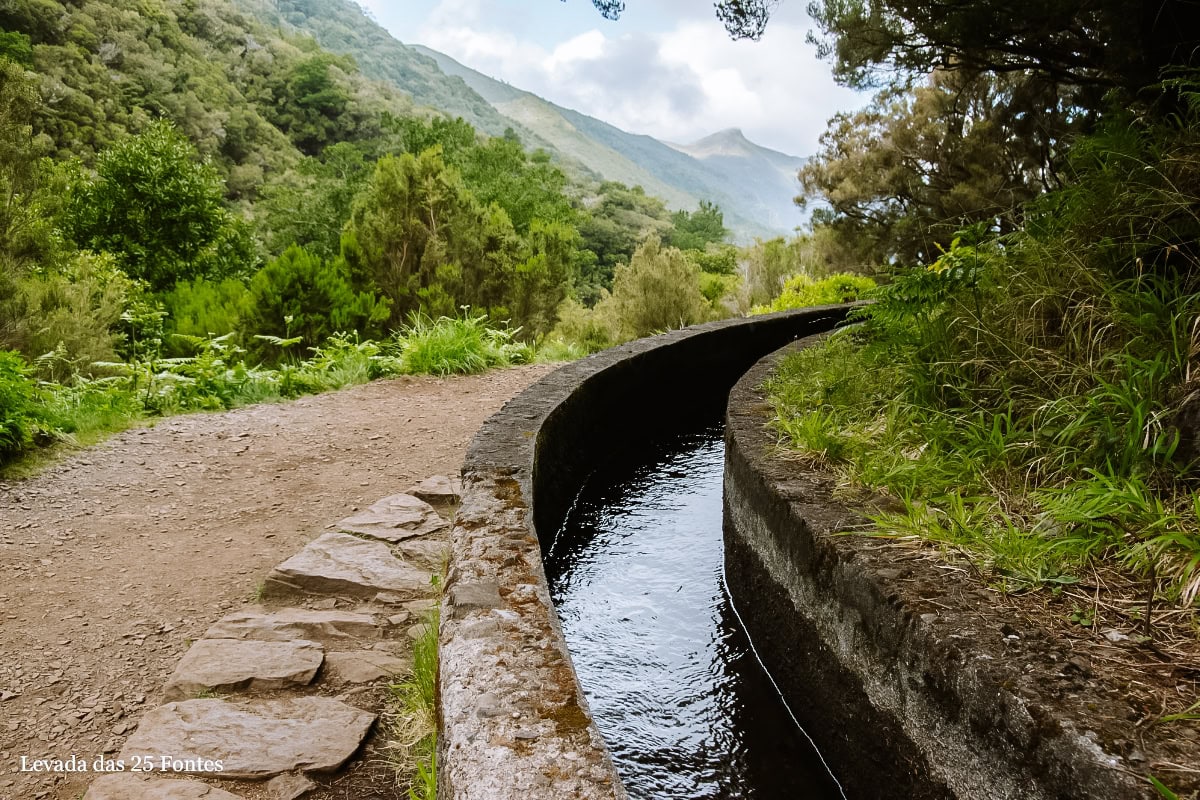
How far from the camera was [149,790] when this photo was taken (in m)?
1.48

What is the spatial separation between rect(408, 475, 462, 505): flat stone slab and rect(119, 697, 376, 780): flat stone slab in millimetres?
1483

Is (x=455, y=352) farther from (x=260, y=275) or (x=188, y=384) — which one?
(x=260, y=275)

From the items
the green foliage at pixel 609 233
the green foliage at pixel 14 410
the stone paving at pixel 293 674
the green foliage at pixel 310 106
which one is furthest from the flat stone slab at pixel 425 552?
the green foliage at pixel 310 106

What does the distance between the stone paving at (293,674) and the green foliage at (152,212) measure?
13.0m

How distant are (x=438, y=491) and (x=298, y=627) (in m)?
1.24

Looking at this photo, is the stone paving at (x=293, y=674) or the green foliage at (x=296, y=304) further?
the green foliage at (x=296, y=304)

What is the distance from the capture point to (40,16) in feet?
114

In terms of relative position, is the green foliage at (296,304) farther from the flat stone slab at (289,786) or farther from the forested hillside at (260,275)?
the flat stone slab at (289,786)

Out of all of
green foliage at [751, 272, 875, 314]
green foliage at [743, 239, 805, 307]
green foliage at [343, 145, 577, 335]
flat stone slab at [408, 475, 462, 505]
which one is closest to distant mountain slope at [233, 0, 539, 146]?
green foliage at [743, 239, 805, 307]

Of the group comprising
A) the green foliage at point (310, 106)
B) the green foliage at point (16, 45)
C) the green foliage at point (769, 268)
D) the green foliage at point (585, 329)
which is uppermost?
the green foliage at point (310, 106)

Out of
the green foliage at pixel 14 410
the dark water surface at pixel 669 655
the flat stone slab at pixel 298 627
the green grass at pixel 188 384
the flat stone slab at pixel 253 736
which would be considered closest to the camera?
the flat stone slab at pixel 253 736

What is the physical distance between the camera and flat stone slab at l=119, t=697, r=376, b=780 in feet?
5.17

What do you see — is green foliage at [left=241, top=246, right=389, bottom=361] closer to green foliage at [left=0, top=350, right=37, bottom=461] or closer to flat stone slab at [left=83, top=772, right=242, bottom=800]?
green foliage at [left=0, top=350, right=37, bottom=461]

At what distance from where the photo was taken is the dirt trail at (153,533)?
189cm
